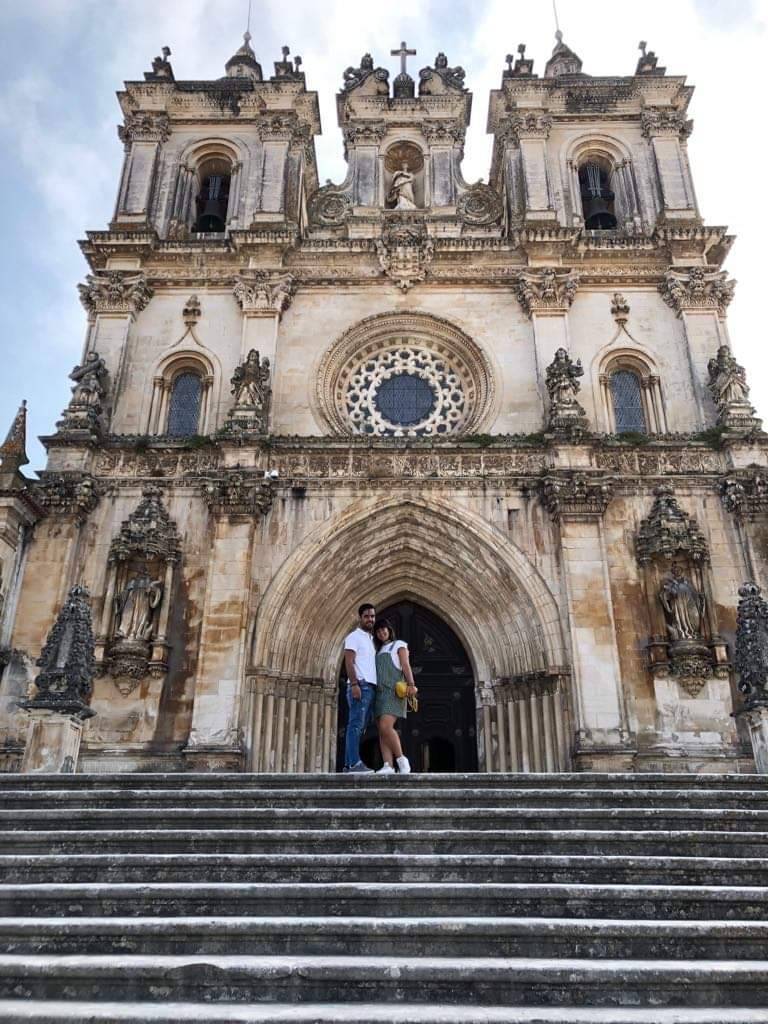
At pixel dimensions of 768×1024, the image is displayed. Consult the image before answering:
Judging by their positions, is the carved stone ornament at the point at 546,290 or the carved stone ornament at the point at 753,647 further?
the carved stone ornament at the point at 546,290

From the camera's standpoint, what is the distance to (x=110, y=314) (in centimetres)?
1802

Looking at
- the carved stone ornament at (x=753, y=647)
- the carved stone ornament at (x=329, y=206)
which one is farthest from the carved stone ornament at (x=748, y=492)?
the carved stone ornament at (x=329, y=206)

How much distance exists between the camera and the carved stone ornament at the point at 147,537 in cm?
1479

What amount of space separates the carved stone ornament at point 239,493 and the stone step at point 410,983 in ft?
35.2

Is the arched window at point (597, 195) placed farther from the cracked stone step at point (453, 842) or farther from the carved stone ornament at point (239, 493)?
the cracked stone step at point (453, 842)

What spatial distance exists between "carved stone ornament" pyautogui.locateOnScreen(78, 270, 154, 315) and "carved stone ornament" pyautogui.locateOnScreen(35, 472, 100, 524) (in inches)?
191

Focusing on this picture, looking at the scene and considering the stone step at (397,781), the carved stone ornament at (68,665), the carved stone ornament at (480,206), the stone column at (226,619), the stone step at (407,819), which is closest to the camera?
the stone step at (407,819)

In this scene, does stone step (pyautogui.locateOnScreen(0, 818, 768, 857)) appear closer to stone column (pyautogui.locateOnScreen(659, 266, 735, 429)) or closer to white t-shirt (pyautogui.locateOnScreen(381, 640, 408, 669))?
white t-shirt (pyautogui.locateOnScreen(381, 640, 408, 669))

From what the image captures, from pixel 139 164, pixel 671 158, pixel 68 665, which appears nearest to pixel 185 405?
pixel 139 164

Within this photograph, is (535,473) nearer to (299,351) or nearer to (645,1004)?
(299,351)

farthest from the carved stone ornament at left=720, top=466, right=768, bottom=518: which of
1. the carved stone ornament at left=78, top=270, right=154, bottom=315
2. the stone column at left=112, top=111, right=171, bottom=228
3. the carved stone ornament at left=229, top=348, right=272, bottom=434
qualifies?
the stone column at left=112, top=111, right=171, bottom=228

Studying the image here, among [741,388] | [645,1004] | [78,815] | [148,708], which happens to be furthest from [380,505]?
[645,1004]

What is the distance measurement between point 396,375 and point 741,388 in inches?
293

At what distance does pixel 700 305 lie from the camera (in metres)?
17.8
